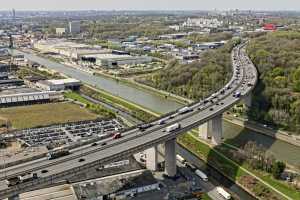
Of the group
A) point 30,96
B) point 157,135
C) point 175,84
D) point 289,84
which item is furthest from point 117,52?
point 157,135

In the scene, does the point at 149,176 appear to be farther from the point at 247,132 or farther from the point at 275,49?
the point at 275,49

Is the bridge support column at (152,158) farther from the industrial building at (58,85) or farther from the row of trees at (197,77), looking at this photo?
the industrial building at (58,85)

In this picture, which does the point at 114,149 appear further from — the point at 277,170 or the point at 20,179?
the point at 277,170

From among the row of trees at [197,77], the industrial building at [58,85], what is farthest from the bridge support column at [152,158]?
the industrial building at [58,85]

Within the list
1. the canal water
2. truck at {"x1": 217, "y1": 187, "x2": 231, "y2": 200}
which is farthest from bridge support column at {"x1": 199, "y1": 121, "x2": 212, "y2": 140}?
truck at {"x1": 217, "y1": 187, "x2": 231, "y2": 200}

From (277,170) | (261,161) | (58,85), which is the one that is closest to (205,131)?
(261,161)

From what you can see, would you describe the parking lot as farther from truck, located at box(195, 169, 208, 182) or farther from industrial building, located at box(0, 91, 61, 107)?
industrial building, located at box(0, 91, 61, 107)
